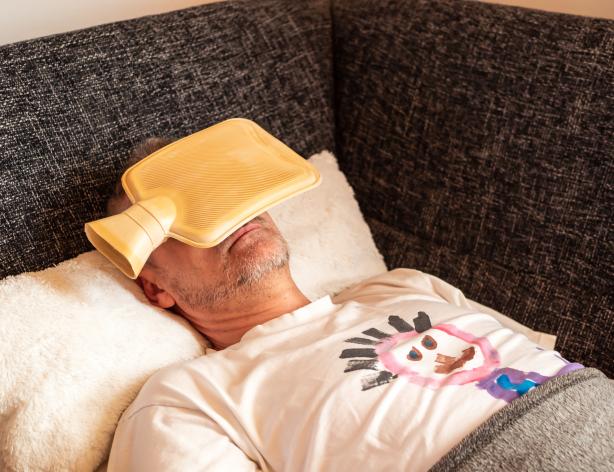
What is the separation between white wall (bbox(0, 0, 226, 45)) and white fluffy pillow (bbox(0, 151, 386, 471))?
616 millimetres

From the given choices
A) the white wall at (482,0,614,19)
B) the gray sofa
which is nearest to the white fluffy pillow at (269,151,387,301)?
the gray sofa

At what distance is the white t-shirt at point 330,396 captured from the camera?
3.63 ft

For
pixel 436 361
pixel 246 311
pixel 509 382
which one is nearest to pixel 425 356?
pixel 436 361

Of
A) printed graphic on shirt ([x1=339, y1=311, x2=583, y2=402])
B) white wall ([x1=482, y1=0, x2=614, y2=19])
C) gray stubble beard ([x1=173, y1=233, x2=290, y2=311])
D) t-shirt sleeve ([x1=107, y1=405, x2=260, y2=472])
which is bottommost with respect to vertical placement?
t-shirt sleeve ([x1=107, y1=405, x2=260, y2=472])

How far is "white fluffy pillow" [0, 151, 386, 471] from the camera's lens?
1.13 m

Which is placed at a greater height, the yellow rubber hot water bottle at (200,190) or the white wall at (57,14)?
the white wall at (57,14)

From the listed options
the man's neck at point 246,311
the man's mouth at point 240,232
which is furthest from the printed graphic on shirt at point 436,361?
the man's mouth at point 240,232

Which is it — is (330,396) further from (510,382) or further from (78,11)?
(78,11)

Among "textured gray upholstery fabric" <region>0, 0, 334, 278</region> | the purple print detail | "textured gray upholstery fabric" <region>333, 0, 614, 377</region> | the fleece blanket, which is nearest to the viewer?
the fleece blanket

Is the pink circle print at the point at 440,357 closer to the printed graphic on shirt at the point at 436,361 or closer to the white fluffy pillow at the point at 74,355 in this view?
the printed graphic on shirt at the point at 436,361

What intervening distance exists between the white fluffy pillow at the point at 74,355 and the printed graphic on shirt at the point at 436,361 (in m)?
0.34

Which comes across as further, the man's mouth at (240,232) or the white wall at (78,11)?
the white wall at (78,11)

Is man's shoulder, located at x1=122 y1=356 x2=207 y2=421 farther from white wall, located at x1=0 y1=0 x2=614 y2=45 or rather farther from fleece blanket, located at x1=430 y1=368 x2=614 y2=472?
white wall, located at x1=0 y1=0 x2=614 y2=45

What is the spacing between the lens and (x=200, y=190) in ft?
4.18
